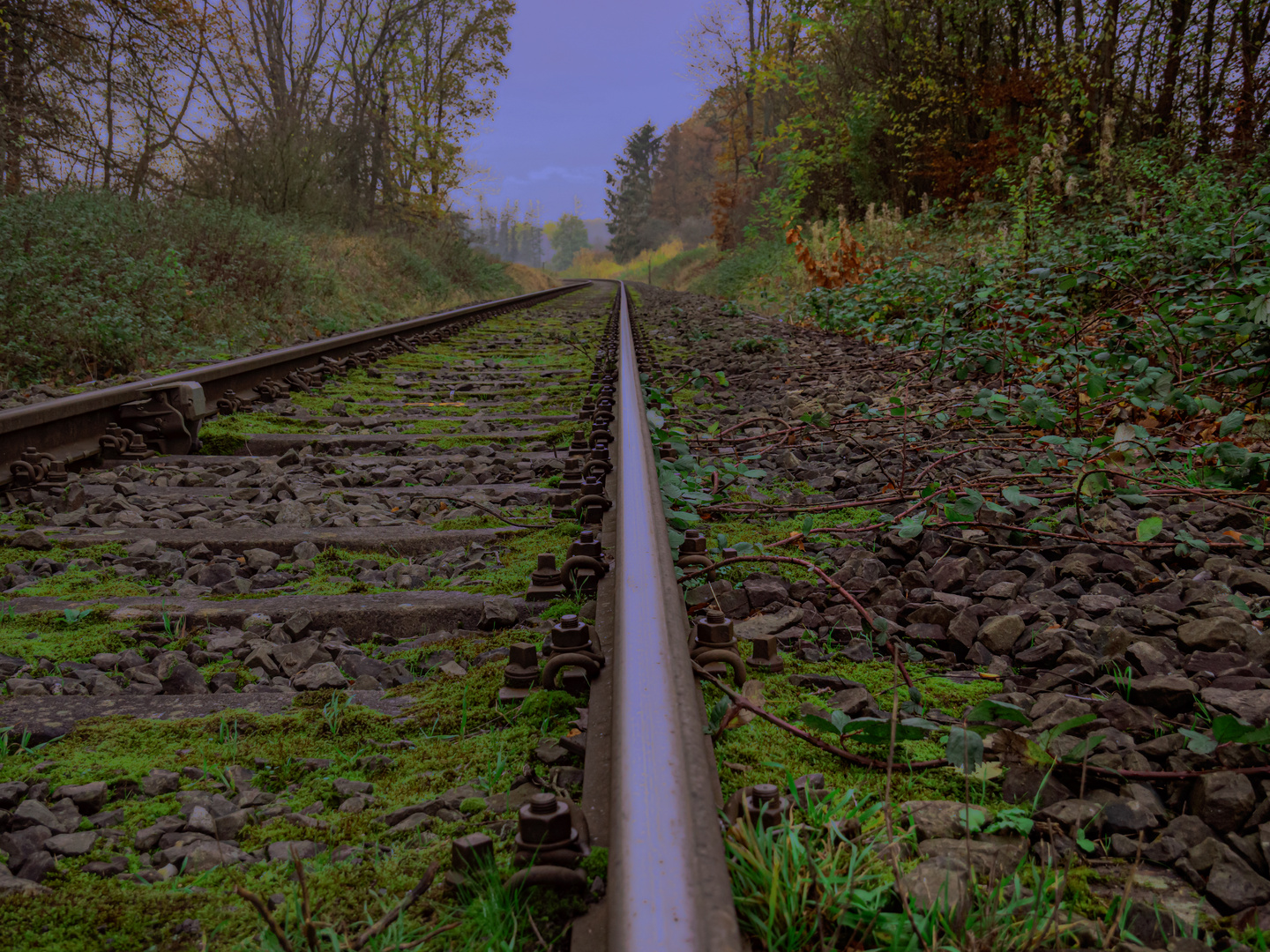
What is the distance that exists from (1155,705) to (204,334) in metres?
7.93

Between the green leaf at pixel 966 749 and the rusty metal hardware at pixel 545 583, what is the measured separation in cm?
99

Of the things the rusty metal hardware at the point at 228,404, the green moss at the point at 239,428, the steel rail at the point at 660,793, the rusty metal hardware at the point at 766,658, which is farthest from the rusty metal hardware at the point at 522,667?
the rusty metal hardware at the point at 228,404

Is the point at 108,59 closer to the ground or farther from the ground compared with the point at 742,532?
farther from the ground

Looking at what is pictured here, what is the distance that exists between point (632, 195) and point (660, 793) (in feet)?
216

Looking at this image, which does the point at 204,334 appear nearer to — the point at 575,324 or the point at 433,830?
the point at 575,324

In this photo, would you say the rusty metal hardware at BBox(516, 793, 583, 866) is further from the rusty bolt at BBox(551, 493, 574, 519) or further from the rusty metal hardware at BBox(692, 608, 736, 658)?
the rusty bolt at BBox(551, 493, 574, 519)

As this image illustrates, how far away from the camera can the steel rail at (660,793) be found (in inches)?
30.3

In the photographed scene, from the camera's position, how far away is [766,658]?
166 centimetres

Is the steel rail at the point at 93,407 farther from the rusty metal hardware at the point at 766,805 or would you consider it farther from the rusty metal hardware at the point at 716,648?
the rusty metal hardware at the point at 766,805

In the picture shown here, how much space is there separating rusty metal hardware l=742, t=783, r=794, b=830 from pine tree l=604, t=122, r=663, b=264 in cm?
6302

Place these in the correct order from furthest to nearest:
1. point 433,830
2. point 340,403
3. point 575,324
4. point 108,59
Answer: point 108,59
point 575,324
point 340,403
point 433,830

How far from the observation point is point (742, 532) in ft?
8.49

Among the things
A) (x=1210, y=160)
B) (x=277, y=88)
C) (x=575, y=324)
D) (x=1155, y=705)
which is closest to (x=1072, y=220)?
(x=1210, y=160)

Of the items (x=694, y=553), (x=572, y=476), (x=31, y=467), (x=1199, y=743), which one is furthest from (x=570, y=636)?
(x=31, y=467)
